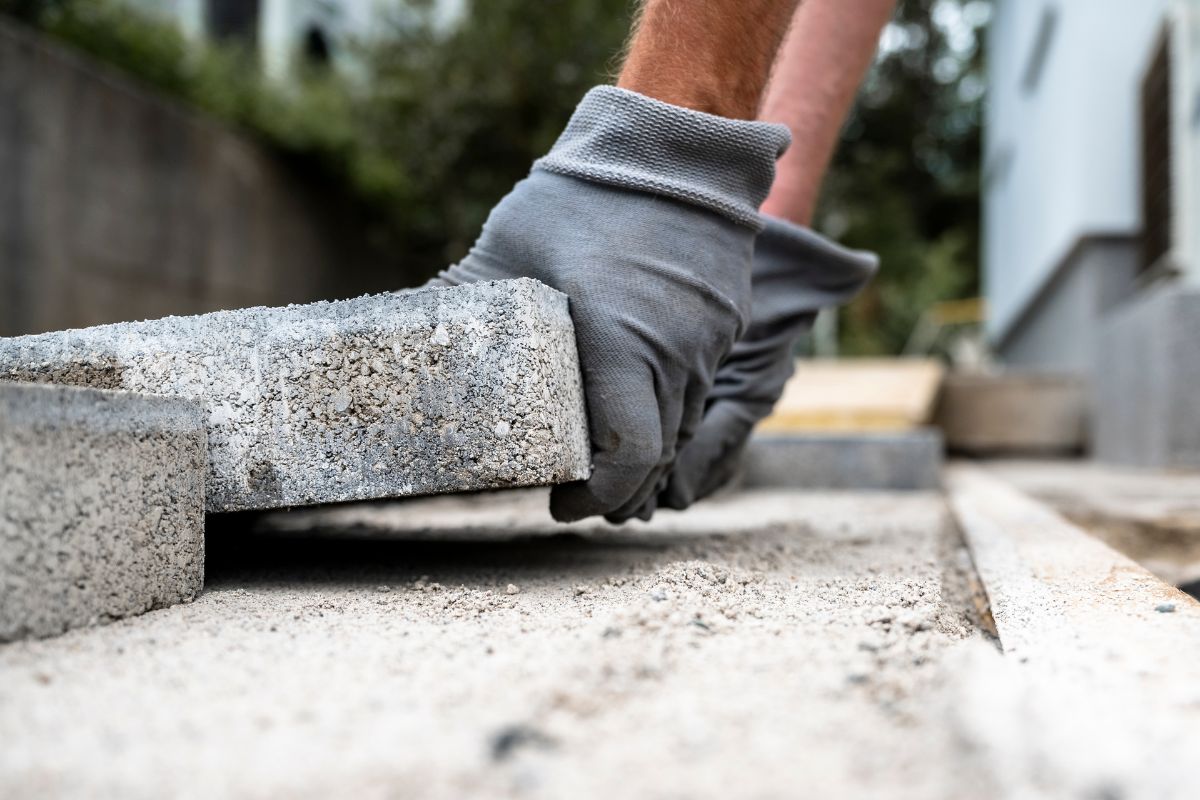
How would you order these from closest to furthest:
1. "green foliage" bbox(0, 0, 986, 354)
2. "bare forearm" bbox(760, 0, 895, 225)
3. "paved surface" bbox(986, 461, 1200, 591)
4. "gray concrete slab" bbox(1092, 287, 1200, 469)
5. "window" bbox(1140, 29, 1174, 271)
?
"bare forearm" bbox(760, 0, 895, 225)
"paved surface" bbox(986, 461, 1200, 591)
"gray concrete slab" bbox(1092, 287, 1200, 469)
"window" bbox(1140, 29, 1174, 271)
"green foliage" bbox(0, 0, 986, 354)

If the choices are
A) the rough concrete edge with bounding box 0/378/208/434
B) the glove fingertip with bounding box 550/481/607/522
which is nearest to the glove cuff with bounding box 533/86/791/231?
the glove fingertip with bounding box 550/481/607/522

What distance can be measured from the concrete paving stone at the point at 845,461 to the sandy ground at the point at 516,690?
187 cm

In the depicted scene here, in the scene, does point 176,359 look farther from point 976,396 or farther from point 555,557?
point 976,396

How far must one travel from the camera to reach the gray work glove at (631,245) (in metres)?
1.29

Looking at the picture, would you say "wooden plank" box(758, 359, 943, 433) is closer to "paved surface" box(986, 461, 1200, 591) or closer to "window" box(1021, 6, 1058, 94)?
"paved surface" box(986, 461, 1200, 591)

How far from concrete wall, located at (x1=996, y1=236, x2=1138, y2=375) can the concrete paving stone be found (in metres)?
2.40

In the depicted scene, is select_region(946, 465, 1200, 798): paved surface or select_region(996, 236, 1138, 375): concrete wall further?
select_region(996, 236, 1138, 375): concrete wall

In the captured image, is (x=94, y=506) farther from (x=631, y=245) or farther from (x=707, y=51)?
(x=707, y=51)

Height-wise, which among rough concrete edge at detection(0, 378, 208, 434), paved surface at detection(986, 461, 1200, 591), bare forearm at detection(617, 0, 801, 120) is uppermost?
bare forearm at detection(617, 0, 801, 120)

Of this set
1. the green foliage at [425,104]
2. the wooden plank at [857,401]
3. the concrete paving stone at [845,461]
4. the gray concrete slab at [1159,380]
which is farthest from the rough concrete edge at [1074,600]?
the green foliage at [425,104]

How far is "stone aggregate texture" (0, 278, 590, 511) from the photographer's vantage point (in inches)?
46.3

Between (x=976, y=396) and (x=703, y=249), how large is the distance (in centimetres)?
462

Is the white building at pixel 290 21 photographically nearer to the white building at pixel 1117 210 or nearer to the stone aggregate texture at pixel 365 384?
the white building at pixel 1117 210

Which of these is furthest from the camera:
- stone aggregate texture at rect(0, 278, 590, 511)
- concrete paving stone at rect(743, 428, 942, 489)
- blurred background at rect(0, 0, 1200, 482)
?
blurred background at rect(0, 0, 1200, 482)
